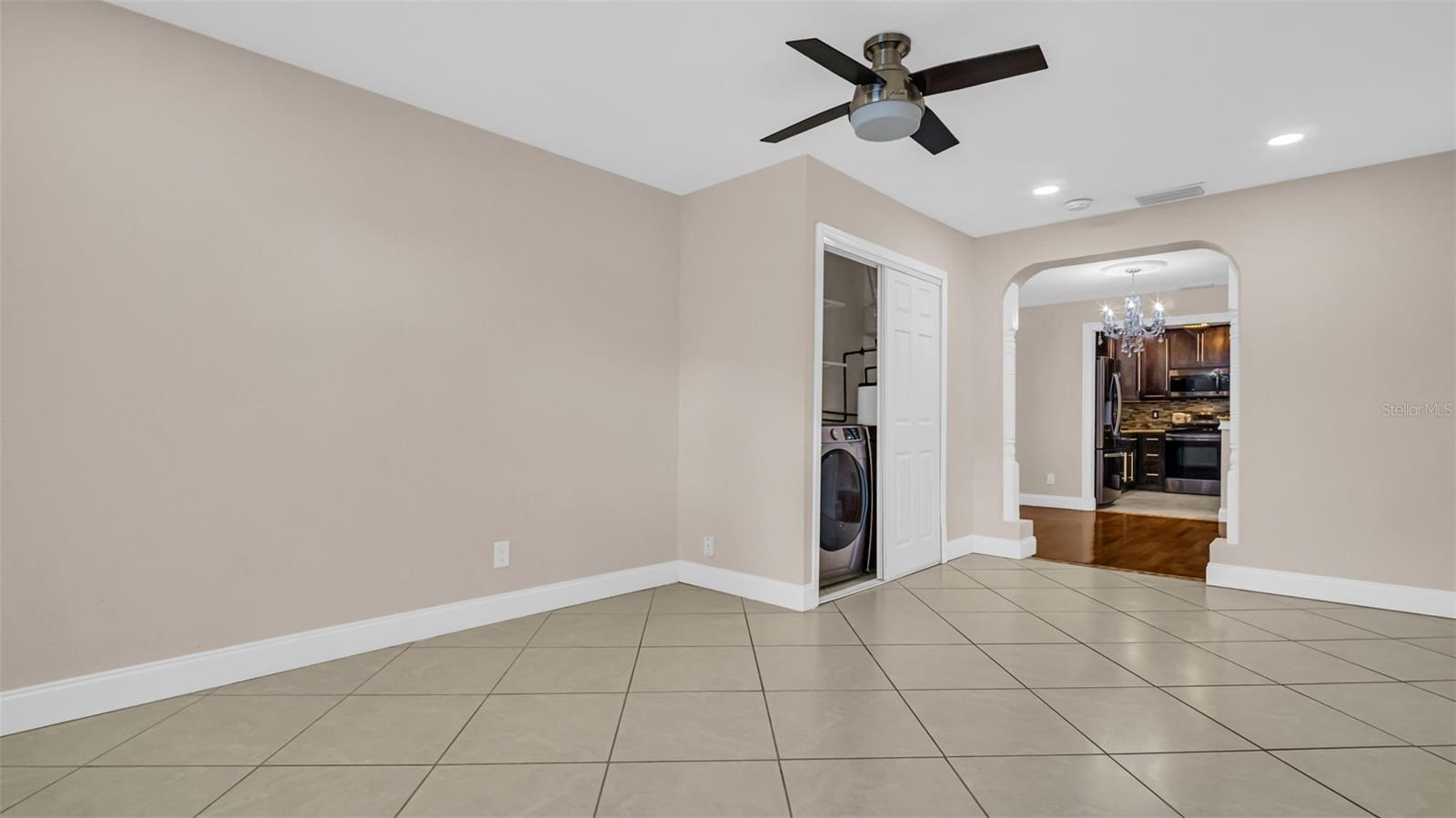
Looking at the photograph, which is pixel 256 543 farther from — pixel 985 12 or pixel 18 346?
pixel 985 12

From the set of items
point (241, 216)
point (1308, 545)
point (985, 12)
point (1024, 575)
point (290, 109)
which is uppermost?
point (985, 12)

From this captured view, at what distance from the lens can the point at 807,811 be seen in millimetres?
1747

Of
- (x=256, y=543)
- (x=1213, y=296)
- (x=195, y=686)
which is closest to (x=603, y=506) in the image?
(x=256, y=543)

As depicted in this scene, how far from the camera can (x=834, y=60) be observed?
2297 millimetres

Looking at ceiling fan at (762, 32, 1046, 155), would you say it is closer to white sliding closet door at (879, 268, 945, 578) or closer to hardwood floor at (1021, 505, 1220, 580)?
white sliding closet door at (879, 268, 945, 578)

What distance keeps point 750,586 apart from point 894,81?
8.72 feet

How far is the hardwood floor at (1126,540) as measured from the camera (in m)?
4.86

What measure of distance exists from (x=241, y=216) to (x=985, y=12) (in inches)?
114

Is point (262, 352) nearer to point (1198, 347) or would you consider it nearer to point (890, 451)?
point (890, 451)

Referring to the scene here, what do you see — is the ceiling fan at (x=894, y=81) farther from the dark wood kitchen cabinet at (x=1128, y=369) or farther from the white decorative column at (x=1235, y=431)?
the dark wood kitchen cabinet at (x=1128, y=369)

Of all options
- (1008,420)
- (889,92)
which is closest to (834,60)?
(889,92)

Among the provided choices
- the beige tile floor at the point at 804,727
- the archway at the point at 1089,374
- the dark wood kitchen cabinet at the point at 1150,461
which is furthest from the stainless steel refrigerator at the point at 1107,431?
the beige tile floor at the point at 804,727

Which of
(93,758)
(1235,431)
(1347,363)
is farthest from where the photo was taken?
(1235,431)

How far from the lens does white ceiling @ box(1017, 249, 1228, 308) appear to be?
591cm
